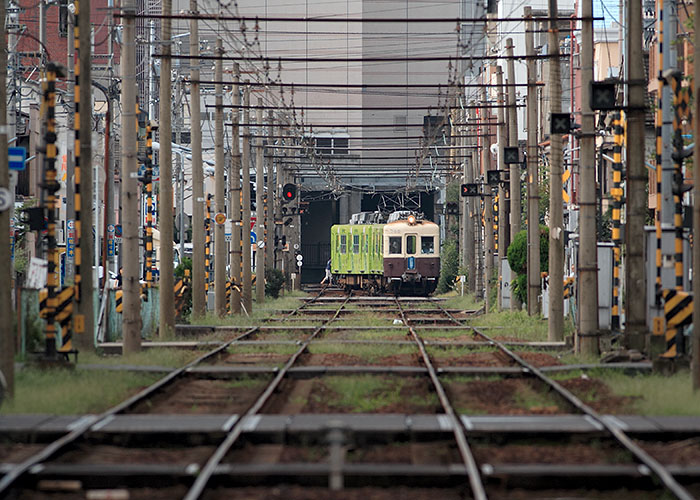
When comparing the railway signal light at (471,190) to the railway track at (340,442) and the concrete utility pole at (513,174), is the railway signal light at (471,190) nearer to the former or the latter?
the concrete utility pole at (513,174)

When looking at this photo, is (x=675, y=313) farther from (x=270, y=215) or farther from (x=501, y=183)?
(x=270, y=215)

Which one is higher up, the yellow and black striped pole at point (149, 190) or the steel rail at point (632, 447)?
the yellow and black striped pole at point (149, 190)

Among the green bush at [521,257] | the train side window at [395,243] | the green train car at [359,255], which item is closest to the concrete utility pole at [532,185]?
the green bush at [521,257]

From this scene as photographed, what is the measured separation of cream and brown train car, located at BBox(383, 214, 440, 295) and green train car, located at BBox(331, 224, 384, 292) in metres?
0.72

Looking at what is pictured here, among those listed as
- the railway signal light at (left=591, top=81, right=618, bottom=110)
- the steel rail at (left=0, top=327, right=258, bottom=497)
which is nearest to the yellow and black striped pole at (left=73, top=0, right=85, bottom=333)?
the steel rail at (left=0, top=327, right=258, bottom=497)

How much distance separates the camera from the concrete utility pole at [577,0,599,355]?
17000mm

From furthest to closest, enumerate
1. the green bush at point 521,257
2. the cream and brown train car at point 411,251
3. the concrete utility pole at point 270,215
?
1. the cream and brown train car at point 411,251
2. the concrete utility pole at point 270,215
3. the green bush at point 521,257

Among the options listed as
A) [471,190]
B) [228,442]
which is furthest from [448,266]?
[228,442]

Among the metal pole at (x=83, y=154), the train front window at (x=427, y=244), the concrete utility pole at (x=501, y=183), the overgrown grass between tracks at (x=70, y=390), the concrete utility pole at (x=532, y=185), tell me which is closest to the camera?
the overgrown grass between tracks at (x=70, y=390)

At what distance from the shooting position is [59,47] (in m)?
72.6

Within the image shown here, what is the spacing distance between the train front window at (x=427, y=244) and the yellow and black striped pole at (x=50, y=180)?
32259 mm

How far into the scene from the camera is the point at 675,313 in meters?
14.0

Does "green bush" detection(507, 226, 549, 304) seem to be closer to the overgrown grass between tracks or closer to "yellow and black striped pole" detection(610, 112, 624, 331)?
"yellow and black striped pole" detection(610, 112, 624, 331)

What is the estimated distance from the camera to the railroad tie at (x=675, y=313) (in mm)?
13891
